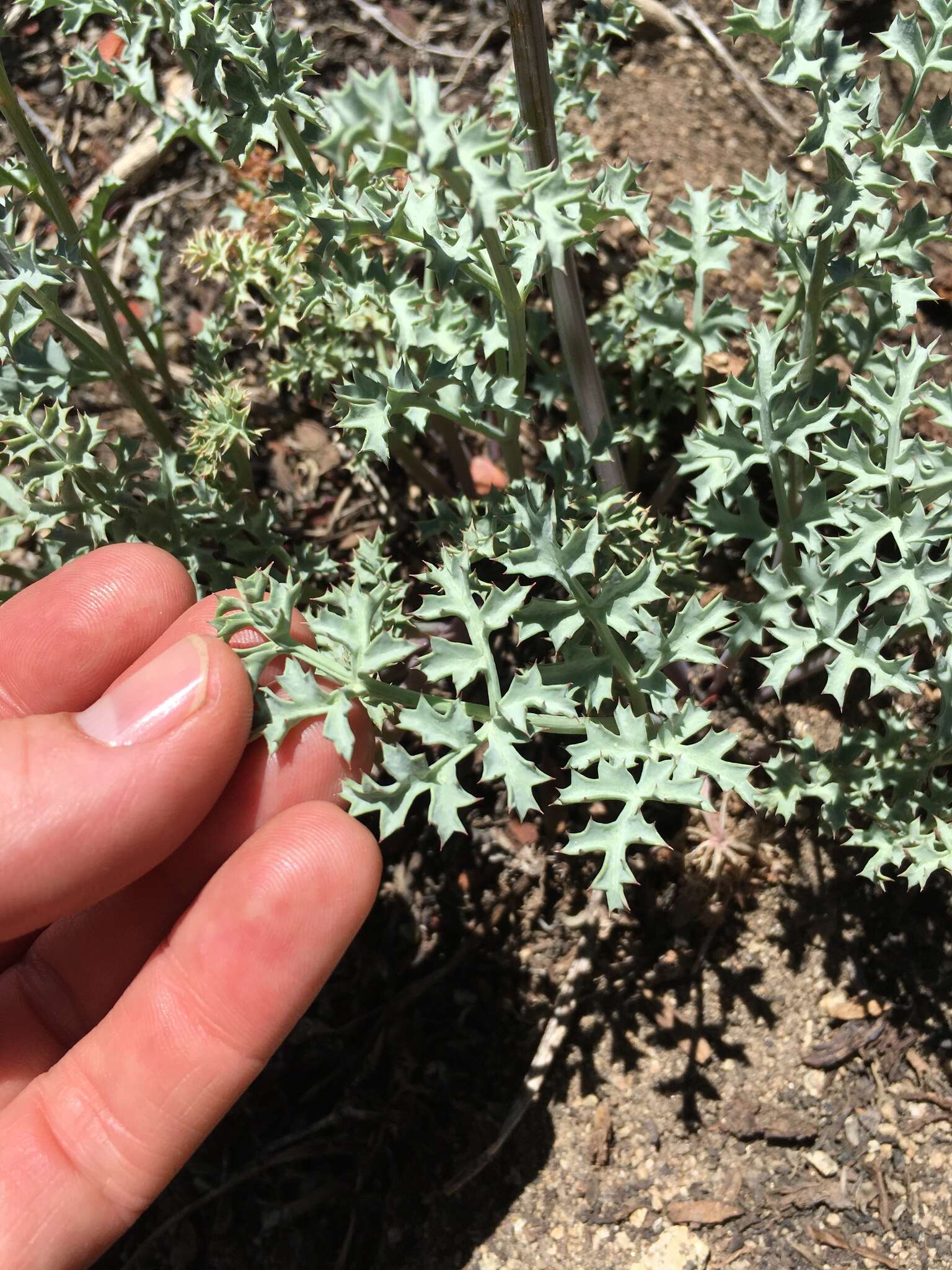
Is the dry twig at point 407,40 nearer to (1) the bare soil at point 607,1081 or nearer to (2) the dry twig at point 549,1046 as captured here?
(1) the bare soil at point 607,1081

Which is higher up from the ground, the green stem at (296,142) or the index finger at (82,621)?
the green stem at (296,142)

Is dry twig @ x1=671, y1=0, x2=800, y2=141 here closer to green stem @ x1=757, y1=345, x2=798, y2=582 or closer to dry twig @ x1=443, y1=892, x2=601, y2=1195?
green stem @ x1=757, y1=345, x2=798, y2=582

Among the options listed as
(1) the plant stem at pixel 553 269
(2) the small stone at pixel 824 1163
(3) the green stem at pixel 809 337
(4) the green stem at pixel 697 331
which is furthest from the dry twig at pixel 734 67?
(2) the small stone at pixel 824 1163

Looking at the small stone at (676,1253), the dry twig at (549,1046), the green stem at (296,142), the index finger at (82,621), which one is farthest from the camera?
the dry twig at (549,1046)

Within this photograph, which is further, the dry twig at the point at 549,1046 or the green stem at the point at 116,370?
the dry twig at the point at 549,1046

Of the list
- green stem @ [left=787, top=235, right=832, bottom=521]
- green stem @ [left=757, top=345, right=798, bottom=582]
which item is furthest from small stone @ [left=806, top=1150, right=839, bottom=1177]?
green stem @ [left=787, top=235, right=832, bottom=521]

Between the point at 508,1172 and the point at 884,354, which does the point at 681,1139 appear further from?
the point at 884,354

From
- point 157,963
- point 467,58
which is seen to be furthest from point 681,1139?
point 467,58
